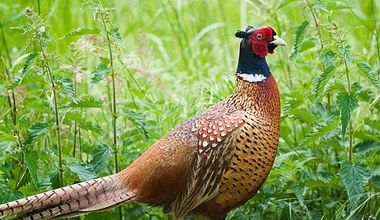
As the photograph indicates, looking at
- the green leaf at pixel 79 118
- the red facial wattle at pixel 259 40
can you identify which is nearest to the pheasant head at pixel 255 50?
the red facial wattle at pixel 259 40

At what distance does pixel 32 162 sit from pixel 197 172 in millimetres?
782

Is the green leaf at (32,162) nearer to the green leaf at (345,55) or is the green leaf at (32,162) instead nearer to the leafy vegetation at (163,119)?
the leafy vegetation at (163,119)

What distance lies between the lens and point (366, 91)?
470 centimetres

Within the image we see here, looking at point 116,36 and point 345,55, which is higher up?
point 116,36

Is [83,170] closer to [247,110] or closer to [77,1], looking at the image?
[247,110]

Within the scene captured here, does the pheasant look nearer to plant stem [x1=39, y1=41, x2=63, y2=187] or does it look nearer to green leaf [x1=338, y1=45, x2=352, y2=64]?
plant stem [x1=39, y1=41, x2=63, y2=187]

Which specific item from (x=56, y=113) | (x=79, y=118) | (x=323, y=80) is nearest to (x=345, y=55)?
(x=323, y=80)

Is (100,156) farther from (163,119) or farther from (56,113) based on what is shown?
(163,119)

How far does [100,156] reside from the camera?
4457 millimetres

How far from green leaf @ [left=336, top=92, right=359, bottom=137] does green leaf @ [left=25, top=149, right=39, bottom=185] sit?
57.3 inches

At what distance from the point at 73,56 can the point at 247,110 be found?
979 millimetres

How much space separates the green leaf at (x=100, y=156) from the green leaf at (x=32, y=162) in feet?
1.06

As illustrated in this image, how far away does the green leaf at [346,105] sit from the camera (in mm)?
4195

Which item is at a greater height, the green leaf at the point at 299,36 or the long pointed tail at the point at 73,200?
the green leaf at the point at 299,36
